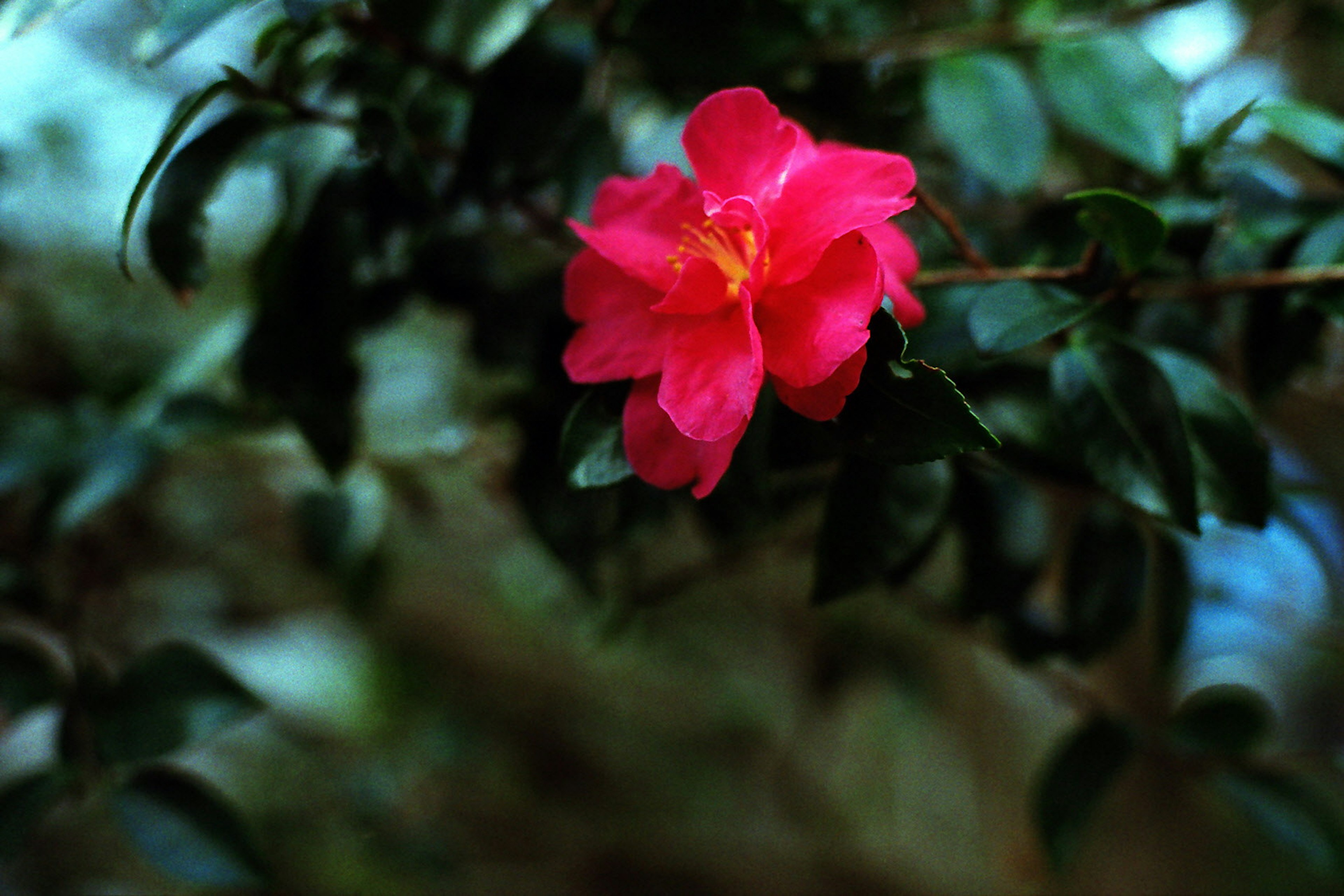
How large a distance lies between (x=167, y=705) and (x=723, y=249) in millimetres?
546

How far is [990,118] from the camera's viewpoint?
0.62 metres

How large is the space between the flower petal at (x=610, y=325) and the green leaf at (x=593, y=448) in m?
0.02

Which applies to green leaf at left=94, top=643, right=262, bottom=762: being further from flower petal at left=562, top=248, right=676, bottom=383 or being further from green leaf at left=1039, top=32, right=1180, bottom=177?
green leaf at left=1039, top=32, right=1180, bottom=177

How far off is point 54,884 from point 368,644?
2.09ft

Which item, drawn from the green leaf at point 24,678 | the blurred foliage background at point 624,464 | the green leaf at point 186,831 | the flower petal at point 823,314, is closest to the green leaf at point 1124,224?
the blurred foliage background at point 624,464

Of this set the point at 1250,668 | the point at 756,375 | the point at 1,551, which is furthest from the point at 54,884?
the point at 1250,668

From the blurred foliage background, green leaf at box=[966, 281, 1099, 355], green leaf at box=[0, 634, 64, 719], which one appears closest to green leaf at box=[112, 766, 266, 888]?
the blurred foliage background

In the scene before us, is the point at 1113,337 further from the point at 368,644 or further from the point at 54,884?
the point at 54,884

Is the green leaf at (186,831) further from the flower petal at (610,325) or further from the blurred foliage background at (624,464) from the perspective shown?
the flower petal at (610,325)

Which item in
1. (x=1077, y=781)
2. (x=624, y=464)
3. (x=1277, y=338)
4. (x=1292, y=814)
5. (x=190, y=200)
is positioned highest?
(x=190, y=200)

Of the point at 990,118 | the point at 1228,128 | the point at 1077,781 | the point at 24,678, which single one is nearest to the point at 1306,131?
the point at 1228,128

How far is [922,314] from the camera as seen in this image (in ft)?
1.38

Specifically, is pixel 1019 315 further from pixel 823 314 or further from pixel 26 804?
pixel 26 804

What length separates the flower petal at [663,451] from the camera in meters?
0.36
